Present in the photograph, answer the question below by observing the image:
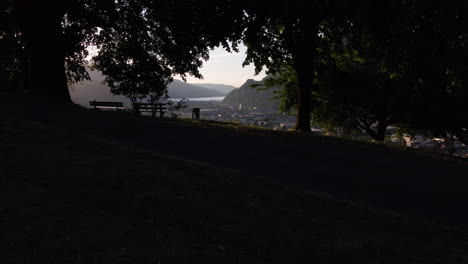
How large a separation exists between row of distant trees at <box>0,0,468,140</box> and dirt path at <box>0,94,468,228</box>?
16.4ft

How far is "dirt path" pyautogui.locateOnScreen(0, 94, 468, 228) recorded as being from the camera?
8.63 meters

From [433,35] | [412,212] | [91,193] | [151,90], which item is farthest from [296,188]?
[151,90]

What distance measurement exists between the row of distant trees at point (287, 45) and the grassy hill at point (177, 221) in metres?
10.6

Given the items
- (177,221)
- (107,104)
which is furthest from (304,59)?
(177,221)

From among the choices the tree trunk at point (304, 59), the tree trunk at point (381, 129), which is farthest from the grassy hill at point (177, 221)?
the tree trunk at point (381, 129)

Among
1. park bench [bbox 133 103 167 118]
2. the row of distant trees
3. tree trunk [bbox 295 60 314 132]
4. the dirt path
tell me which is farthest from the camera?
park bench [bbox 133 103 167 118]

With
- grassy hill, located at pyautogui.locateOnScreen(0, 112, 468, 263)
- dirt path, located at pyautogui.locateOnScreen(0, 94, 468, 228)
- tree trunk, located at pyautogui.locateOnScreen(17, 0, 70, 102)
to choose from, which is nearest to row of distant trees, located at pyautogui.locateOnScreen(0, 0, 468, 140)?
tree trunk, located at pyautogui.locateOnScreen(17, 0, 70, 102)

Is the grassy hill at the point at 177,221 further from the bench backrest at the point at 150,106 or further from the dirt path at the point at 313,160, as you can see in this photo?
the bench backrest at the point at 150,106

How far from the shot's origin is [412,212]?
25.3ft

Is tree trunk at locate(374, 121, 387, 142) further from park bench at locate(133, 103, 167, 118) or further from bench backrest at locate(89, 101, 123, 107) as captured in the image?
bench backrest at locate(89, 101, 123, 107)

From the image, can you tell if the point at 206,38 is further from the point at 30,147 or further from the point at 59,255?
the point at 59,255

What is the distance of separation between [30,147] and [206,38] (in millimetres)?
13455

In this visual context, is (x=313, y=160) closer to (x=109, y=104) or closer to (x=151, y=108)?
(x=151, y=108)

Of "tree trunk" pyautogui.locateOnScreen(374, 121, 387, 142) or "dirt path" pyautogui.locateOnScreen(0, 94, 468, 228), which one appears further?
"tree trunk" pyautogui.locateOnScreen(374, 121, 387, 142)
